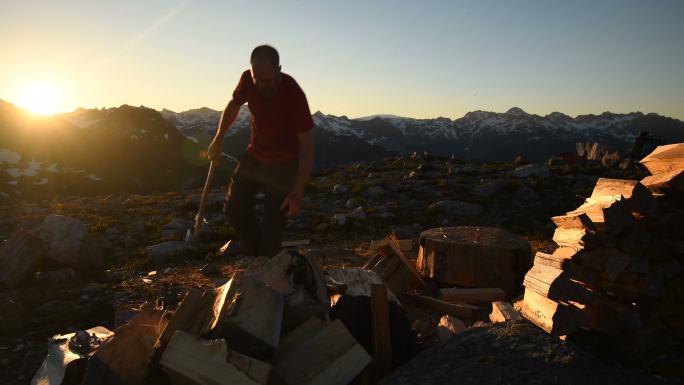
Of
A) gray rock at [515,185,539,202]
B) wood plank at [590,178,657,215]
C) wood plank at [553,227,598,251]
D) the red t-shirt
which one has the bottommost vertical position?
gray rock at [515,185,539,202]

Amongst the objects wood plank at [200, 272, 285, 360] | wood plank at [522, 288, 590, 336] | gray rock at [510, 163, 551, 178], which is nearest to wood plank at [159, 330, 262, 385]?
wood plank at [200, 272, 285, 360]

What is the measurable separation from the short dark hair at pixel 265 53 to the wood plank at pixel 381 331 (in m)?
2.45

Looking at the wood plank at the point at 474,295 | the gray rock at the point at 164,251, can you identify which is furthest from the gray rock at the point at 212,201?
the wood plank at the point at 474,295

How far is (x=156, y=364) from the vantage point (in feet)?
8.91

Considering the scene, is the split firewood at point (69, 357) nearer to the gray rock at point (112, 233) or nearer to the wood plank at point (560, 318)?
the wood plank at point (560, 318)

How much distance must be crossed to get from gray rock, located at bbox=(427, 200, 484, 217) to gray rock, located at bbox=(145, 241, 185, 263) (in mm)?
6851

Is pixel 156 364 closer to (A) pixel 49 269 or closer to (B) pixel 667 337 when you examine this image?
(B) pixel 667 337

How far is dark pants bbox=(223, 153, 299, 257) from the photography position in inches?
186

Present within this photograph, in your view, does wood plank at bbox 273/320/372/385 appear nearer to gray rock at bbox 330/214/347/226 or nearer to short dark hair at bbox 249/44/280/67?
short dark hair at bbox 249/44/280/67

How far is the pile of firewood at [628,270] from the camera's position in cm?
328

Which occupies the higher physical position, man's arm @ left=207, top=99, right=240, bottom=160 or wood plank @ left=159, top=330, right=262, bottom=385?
man's arm @ left=207, top=99, right=240, bottom=160

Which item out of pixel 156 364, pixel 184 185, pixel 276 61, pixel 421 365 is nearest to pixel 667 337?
pixel 421 365

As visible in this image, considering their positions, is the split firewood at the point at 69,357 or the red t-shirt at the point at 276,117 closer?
the split firewood at the point at 69,357

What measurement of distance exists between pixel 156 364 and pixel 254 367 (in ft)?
2.46
